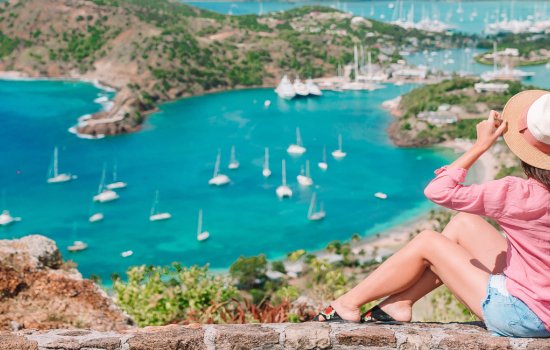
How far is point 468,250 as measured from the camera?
12.4 feet

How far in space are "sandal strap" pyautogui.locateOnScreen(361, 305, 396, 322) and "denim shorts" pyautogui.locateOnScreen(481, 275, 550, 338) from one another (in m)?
0.58

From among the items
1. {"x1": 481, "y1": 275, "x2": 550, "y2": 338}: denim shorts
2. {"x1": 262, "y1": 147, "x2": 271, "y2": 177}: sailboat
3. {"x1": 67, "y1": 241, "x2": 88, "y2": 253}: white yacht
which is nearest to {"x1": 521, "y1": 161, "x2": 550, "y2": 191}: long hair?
{"x1": 481, "y1": 275, "x2": 550, "y2": 338}: denim shorts

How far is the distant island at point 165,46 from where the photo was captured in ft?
247

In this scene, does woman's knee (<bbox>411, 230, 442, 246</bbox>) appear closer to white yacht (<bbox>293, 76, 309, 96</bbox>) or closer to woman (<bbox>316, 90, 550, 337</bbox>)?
woman (<bbox>316, 90, 550, 337</bbox>)

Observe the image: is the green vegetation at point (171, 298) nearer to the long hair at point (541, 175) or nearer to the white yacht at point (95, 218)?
the long hair at point (541, 175)

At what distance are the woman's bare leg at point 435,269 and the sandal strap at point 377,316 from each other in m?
0.03

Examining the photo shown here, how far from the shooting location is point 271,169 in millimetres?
43906

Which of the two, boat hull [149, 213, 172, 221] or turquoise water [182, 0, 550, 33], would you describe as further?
turquoise water [182, 0, 550, 33]

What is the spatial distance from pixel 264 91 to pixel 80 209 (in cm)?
3957

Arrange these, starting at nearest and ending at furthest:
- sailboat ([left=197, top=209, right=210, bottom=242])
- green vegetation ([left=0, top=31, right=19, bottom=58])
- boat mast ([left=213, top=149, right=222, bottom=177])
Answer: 1. sailboat ([left=197, top=209, right=210, bottom=242])
2. boat mast ([left=213, top=149, right=222, bottom=177])
3. green vegetation ([left=0, top=31, right=19, bottom=58])

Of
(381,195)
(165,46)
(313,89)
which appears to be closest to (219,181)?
(381,195)

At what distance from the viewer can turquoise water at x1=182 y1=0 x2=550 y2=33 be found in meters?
131

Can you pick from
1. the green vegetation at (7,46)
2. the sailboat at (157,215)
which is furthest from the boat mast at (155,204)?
the green vegetation at (7,46)

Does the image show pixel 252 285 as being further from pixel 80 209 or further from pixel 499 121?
pixel 499 121
